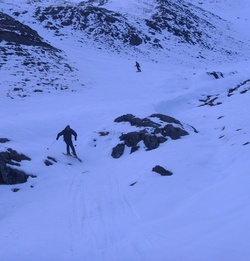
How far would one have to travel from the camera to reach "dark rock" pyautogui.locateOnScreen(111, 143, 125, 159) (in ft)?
41.0

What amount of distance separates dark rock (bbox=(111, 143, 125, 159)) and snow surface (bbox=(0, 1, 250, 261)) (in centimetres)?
41

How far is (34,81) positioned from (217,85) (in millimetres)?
13326

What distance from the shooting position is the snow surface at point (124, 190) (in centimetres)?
546

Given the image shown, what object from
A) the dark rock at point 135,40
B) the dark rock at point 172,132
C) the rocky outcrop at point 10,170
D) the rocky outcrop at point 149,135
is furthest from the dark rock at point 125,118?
the dark rock at point 135,40

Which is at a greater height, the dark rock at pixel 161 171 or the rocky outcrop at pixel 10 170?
the dark rock at pixel 161 171

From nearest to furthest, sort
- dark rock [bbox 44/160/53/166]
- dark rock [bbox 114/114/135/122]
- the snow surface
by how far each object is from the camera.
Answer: the snow surface < dark rock [bbox 44/160/53/166] < dark rock [bbox 114/114/135/122]

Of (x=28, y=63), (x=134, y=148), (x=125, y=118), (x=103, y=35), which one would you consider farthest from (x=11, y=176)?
(x=103, y=35)

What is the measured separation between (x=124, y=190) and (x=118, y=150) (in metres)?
4.15

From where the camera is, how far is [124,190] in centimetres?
864

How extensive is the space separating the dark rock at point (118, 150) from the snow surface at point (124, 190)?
0.41 metres

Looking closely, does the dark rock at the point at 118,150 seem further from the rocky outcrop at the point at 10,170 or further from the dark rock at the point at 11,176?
the dark rock at the point at 11,176

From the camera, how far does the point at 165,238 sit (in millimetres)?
5641

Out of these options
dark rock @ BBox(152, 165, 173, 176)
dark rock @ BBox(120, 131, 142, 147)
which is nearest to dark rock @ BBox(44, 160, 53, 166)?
dark rock @ BBox(120, 131, 142, 147)

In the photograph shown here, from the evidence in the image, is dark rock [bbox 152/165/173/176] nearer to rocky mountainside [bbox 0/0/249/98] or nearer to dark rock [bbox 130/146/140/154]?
dark rock [bbox 130/146/140/154]
